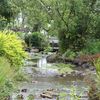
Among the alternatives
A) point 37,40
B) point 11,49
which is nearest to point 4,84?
point 11,49

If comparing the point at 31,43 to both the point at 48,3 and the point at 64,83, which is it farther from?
the point at 64,83

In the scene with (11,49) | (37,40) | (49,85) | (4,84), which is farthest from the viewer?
(37,40)

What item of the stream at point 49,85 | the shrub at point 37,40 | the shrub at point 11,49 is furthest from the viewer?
the shrub at point 37,40

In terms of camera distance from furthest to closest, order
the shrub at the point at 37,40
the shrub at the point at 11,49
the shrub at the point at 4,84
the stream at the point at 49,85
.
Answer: the shrub at the point at 37,40 < the shrub at the point at 11,49 < the stream at the point at 49,85 < the shrub at the point at 4,84

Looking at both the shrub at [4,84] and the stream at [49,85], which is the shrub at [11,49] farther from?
the shrub at [4,84]

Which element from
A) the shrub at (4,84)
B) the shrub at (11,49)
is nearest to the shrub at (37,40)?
the shrub at (11,49)

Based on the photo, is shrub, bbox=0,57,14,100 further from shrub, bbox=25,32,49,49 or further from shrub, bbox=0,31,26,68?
shrub, bbox=25,32,49,49

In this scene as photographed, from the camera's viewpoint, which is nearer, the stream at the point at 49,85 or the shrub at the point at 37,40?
the stream at the point at 49,85

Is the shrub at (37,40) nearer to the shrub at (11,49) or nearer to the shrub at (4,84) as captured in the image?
the shrub at (11,49)

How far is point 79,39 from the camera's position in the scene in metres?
23.2

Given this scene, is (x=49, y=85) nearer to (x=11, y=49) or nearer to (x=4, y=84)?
(x=11, y=49)

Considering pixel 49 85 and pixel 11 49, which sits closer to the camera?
pixel 11 49

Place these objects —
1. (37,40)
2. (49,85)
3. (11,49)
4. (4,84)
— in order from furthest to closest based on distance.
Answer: (37,40)
(49,85)
(11,49)
(4,84)

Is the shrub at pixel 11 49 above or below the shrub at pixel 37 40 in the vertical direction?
above
